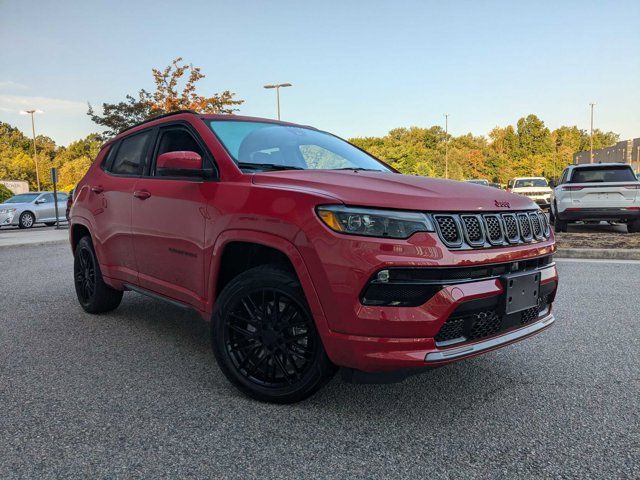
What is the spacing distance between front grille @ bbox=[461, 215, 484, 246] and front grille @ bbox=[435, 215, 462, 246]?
52mm

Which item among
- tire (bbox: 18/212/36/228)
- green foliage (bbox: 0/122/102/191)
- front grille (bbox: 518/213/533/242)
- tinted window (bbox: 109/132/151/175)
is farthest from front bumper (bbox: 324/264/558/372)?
green foliage (bbox: 0/122/102/191)

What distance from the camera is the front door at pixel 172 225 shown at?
10.6 ft

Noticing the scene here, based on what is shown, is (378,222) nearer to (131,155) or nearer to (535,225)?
(535,225)

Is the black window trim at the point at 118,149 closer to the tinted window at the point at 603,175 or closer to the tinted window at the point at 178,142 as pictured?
the tinted window at the point at 178,142

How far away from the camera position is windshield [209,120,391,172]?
332 cm

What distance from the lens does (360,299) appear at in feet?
7.78

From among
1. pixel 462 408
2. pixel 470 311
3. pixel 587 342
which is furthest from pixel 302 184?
pixel 587 342

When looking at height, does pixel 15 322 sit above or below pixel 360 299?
below

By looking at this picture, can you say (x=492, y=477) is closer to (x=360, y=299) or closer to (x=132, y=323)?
(x=360, y=299)

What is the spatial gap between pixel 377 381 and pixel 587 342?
236cm

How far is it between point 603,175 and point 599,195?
2.44ft

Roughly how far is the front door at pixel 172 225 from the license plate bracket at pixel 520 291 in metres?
1.74

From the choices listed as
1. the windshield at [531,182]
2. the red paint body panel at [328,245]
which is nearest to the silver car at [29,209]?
the red paint body panel at [328,245]

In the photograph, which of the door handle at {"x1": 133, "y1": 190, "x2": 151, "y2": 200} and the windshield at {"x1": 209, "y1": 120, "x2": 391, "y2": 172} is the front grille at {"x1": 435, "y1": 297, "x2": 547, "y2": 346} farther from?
the door handle at {"x1": 133, "y1": 190, "x2": 151, "y2": 200}
